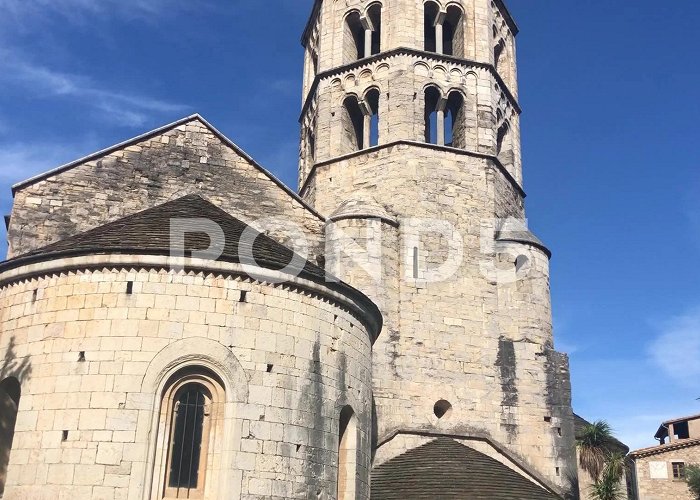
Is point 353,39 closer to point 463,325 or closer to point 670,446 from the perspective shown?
point 463,325

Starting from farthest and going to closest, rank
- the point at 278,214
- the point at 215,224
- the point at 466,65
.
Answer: the point at 466,65
the point at 278,214
the point at 215,224

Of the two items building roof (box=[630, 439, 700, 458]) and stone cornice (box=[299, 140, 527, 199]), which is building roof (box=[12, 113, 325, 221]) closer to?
stone cornice (box=[299, 140, 527, 199])

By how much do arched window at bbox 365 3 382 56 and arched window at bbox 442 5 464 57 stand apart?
212cm

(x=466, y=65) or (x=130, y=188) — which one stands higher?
(x=466, y=65)

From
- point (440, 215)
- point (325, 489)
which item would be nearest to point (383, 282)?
point (440, 215)

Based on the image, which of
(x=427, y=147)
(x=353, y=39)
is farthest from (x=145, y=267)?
(x=353, y=39)

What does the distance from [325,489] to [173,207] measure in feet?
20.4

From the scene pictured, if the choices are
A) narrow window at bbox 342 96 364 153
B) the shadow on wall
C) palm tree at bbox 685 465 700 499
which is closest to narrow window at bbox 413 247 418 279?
narrow window at bbox 342 96 364 153

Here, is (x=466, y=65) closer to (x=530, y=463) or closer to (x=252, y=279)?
(x=530, y=463)

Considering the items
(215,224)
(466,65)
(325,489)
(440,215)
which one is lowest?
(325,489)

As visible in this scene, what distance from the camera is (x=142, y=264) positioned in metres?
11.9

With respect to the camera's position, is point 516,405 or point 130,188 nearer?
point 130,188

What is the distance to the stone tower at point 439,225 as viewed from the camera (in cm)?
1900

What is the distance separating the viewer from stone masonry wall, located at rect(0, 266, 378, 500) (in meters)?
11.0
